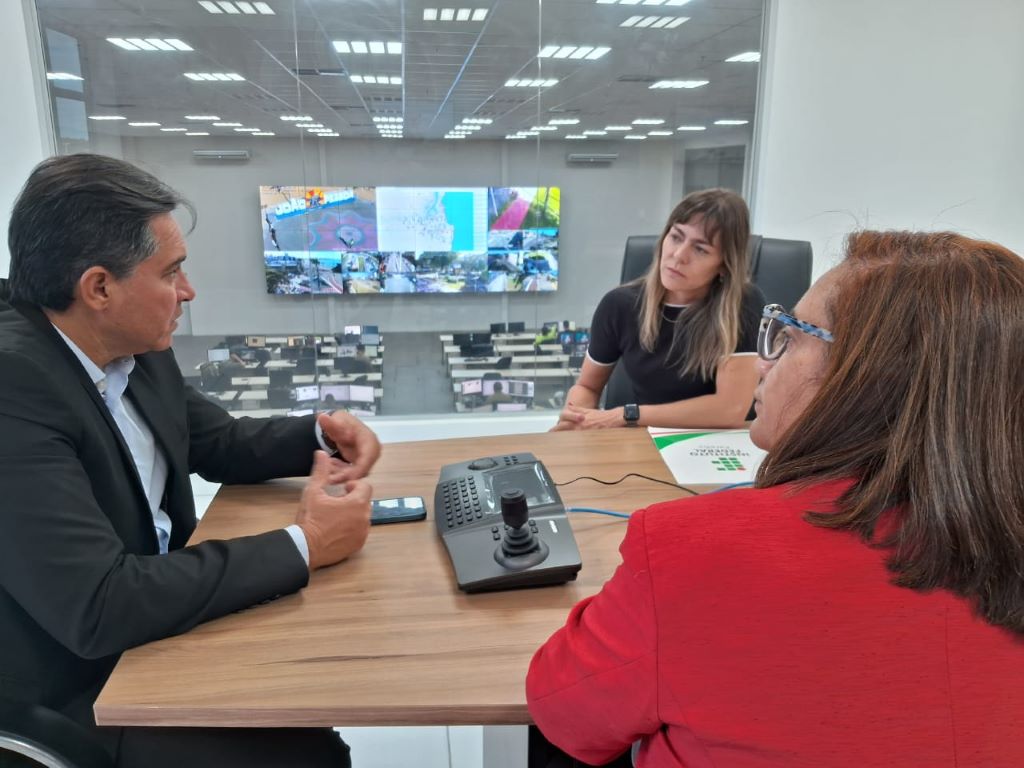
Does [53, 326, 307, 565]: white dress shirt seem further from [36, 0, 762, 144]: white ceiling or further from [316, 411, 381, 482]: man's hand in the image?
[36, 0, 762, 144]: white ceiling

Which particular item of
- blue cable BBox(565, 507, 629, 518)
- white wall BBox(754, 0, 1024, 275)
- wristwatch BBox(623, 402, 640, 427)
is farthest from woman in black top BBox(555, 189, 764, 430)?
white wall BBox(754, 0, 1024, 275)

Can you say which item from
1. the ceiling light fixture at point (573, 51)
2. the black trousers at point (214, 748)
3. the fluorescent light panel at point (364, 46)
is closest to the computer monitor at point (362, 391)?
the fluorescent light panel at point (364, 46)

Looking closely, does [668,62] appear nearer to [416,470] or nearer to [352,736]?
[416,470]

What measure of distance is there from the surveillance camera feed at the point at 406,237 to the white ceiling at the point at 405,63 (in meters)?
0.34

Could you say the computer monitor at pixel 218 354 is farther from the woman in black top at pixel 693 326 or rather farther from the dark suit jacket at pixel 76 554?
the dark suit jacket at pixel 76 554

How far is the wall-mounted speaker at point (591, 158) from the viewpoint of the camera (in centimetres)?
390

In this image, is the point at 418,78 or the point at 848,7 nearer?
the point at 848,7

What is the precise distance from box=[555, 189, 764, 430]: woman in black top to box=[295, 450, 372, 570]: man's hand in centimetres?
91

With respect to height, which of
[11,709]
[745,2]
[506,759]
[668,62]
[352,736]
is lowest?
[352,736]

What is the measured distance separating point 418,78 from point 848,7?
2.18 metres

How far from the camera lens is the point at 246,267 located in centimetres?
385

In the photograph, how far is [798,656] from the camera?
0.56 metres

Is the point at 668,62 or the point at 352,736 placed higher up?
the point at 668,62

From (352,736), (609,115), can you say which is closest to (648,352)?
(352,736)
